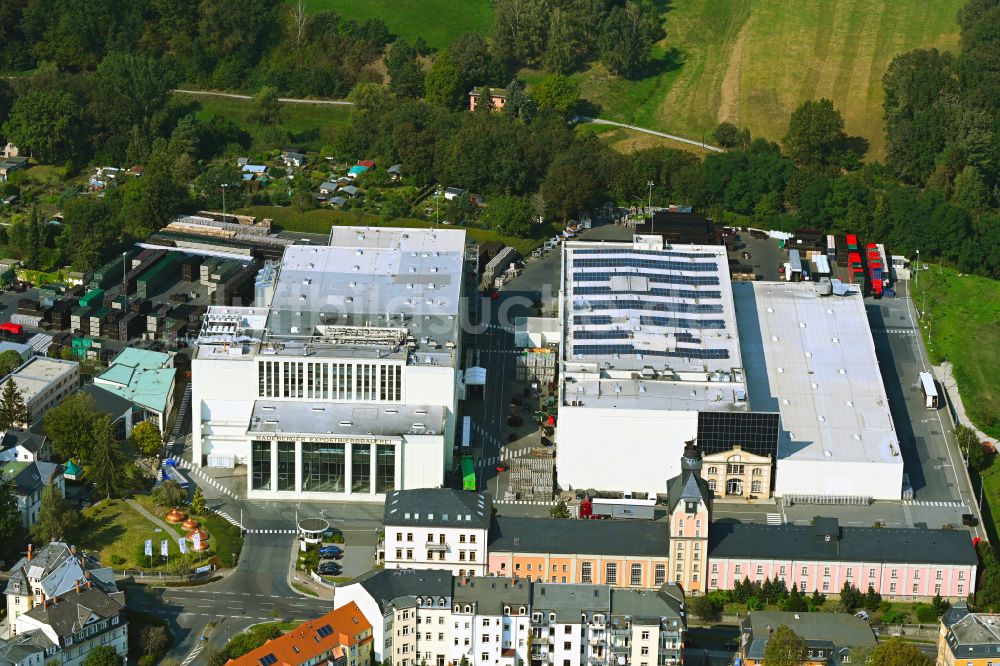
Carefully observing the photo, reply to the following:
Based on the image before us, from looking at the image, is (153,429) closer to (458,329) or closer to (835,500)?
(458,329)

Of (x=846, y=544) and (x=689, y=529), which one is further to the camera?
(x=846, y=544)

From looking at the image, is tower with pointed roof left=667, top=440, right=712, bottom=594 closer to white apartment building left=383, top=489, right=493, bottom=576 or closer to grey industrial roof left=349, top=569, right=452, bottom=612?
white apartment building left=383, top=489, right=493, bottom=576

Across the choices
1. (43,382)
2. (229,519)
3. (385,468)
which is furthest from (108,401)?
(385,468)

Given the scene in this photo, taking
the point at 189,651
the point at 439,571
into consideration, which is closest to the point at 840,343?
the point at 439,571

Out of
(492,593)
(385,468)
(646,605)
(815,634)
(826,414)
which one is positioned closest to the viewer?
(815,634)

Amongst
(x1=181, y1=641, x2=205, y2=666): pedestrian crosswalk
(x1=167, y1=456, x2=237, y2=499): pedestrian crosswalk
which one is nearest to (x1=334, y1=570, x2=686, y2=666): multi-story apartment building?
(x1=181, y1=641, x2=205, y2=666): pedestrian crosswalk

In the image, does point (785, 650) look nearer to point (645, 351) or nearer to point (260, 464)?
point (645, 351)

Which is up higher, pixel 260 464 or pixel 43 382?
pixel 43 382
